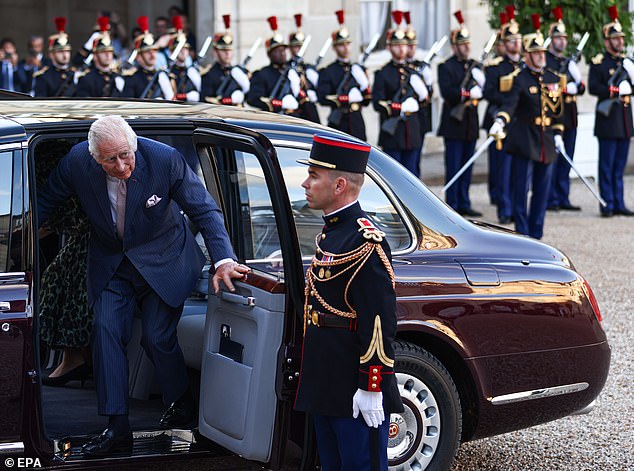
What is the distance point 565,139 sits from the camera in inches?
546

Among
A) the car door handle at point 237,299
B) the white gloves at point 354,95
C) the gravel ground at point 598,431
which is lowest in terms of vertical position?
the gravel ground at point 598,431

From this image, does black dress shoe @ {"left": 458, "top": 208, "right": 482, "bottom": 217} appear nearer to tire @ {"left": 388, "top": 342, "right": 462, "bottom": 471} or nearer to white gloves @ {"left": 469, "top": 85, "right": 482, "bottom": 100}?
white gloves @ {"left": 469, "top": 85, "right": 482, "bottom": 100}

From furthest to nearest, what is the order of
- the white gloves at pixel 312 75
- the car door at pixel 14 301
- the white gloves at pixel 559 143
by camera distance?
the white gloves at pixel 312 75, the white gloves at pixel 559 143, the car door at pixel 14 301

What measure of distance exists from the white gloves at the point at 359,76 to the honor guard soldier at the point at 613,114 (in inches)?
91.2

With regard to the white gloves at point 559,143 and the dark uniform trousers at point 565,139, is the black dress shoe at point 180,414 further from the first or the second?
the dark uniform trousers at point 565,139

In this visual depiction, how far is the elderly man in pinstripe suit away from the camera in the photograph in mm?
4699

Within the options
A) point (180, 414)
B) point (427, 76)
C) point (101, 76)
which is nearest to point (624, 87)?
point (427, 76)

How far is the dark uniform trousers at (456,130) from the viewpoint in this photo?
13758mm

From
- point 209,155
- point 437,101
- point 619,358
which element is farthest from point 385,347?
point 437,101

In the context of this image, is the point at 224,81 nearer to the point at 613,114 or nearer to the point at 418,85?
the point at 418,85

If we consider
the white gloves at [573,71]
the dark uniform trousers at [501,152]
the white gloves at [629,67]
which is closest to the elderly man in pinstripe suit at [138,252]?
the dark uniform trousers at [501,152]

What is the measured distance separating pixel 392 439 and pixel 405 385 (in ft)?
0.64

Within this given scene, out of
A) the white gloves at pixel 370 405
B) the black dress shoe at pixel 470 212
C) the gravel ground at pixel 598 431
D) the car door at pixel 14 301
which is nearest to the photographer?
the white gloves at pixel 370 405

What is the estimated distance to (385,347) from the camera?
3.88 m
